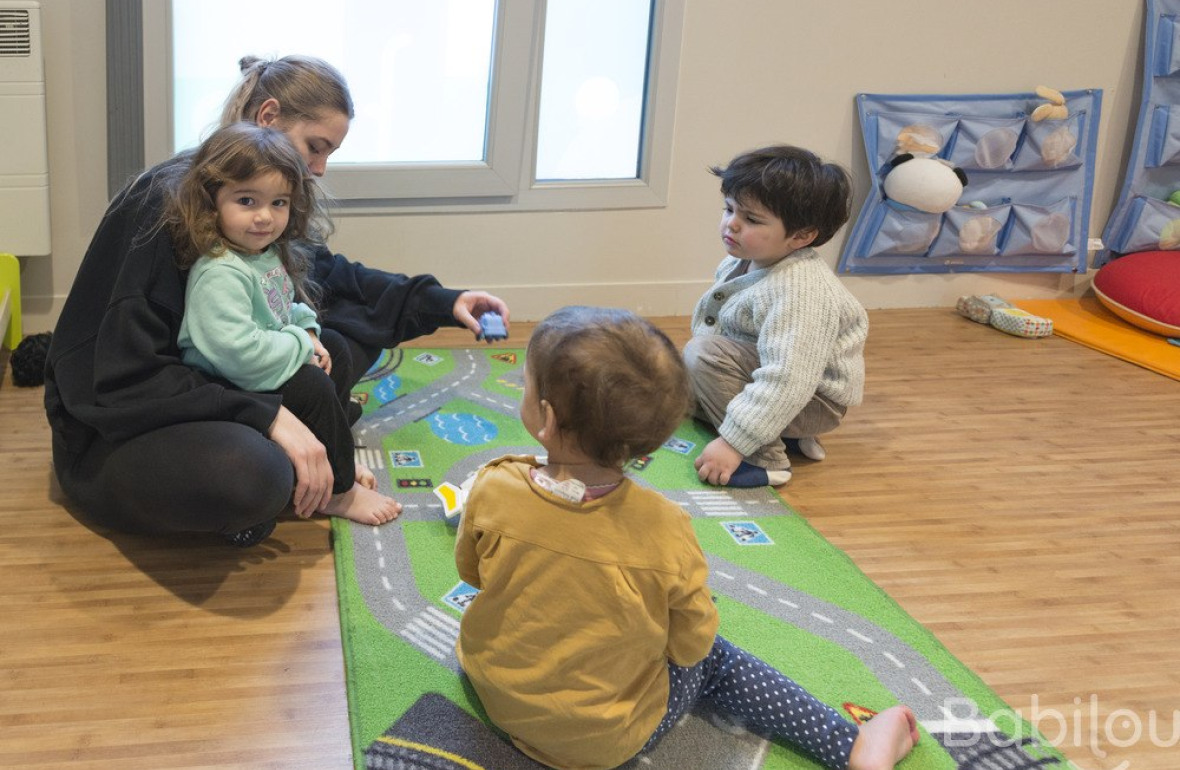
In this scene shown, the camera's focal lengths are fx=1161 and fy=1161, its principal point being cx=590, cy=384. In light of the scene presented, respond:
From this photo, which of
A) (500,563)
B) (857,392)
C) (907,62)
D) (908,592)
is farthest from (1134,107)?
(500,563)

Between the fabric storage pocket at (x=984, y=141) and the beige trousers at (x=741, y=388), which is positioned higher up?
the fabric storage pocket at (x=984, y=141)

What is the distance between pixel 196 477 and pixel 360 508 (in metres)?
0.37

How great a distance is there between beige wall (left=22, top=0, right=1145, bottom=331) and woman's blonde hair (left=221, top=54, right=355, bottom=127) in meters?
0.97

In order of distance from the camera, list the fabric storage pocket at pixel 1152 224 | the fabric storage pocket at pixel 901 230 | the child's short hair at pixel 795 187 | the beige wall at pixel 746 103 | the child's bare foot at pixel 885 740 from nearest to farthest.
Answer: the child's bare foot at pixel 885 740, the child's short hair at pixel 795 187, the beige wall at pixel 746 103, the fabric storage pocket at pixel 901 230, the fabric storage pocket at pixel 1152 224

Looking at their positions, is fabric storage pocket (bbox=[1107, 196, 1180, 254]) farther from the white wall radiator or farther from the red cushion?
the white wall radiator

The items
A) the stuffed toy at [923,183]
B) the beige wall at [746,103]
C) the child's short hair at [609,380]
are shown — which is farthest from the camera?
the stuffed toy at [923,183]

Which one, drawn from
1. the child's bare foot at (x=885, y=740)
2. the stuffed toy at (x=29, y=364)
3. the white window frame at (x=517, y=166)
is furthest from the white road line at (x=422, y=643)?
the white window frame at (x=517, y=166)

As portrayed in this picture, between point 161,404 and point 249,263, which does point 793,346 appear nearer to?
point 249,263

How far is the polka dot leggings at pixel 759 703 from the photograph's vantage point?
4.45 ft

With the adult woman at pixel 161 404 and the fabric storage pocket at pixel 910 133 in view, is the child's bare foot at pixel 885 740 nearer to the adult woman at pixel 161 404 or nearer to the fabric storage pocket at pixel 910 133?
the adult woman at pixel 161 404

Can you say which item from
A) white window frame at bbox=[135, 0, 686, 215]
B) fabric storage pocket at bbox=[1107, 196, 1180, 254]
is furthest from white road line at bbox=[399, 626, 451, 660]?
fabric storage pocket at bbox=[1107, 196, 1180, 254]

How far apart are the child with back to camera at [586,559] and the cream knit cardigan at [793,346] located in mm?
827

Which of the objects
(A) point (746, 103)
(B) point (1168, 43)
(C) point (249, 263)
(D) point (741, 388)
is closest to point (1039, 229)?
(B) point (1168, 43)

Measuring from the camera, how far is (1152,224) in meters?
3.32
